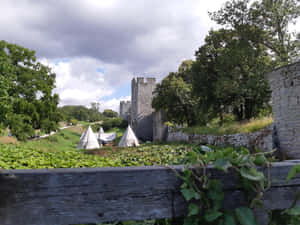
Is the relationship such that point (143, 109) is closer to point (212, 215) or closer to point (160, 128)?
point (160, 128)

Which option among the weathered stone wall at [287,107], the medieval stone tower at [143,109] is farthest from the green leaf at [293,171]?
the medieval stone tower at [143,109]

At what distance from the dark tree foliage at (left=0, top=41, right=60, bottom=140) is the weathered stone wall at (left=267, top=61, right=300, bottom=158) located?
50.0 feet

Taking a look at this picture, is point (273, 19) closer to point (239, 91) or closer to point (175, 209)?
point (239, 91)

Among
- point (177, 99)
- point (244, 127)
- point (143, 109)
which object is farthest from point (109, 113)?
point (244, 127)

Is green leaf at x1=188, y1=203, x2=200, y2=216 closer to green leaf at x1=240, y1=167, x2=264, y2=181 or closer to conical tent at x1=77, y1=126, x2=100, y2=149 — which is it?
green leaf at x1=240, y1=167, x2=264, y2=181

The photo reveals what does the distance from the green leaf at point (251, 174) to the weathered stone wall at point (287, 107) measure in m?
8.17

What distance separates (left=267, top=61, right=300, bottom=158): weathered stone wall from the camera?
7.89 meters

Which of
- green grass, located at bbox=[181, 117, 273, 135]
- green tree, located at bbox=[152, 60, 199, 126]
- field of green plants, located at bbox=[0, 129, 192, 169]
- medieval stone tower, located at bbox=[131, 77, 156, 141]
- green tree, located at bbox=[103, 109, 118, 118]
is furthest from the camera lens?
green tree, located at bbox=[103, 109, 118, 118]

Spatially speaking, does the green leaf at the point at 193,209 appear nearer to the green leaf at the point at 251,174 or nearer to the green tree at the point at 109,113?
the green leaf at the point at 251,174

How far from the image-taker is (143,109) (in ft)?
120

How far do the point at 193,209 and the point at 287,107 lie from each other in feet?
28.2

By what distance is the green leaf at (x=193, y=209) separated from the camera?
96cm

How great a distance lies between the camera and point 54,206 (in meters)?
0.94

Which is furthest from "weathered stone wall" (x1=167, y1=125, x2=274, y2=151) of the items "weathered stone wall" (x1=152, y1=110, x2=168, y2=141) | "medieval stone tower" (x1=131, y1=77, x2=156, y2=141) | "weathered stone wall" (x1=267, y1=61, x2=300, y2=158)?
"medieval stone tower" (x1=131, y1=77, x2=156, y2=141)
